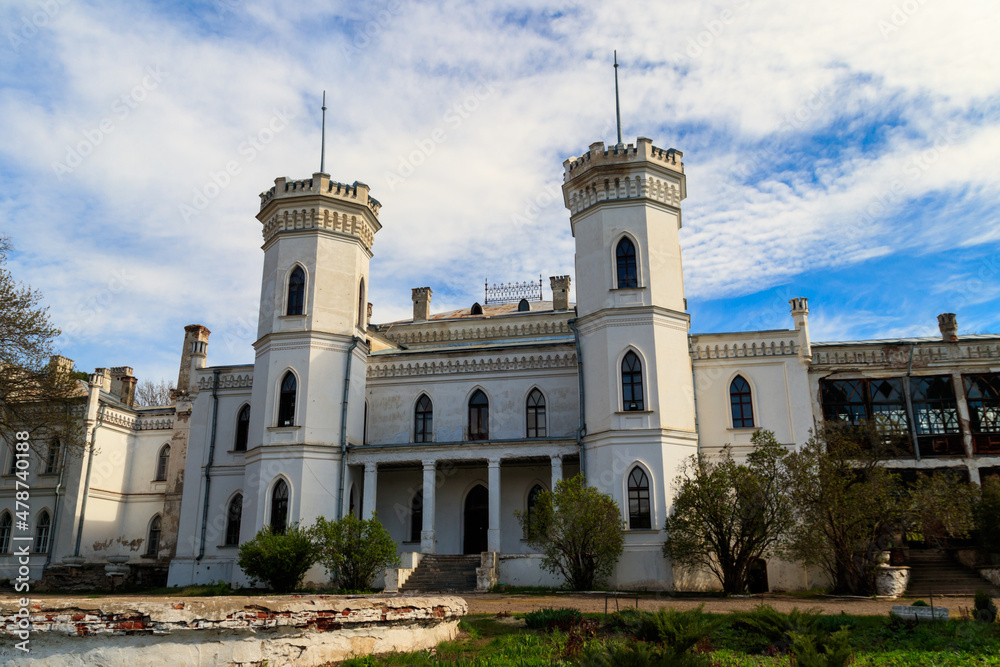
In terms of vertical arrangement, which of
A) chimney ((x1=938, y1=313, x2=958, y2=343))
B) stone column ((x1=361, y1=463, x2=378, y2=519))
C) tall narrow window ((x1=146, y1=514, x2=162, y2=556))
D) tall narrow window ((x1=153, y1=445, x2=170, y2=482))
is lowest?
tall narrow window ((x1=146, y1=514, x2=162, y2=556))

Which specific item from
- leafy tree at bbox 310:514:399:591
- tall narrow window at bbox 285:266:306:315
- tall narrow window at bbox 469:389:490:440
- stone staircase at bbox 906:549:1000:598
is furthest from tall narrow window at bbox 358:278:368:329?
stone staircase at bbox 906:549:1000:598

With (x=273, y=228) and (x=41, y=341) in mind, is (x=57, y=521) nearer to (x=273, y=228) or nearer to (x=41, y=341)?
(x=41, y=341)

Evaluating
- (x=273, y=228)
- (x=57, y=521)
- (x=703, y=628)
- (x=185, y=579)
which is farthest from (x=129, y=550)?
(x=703, y=628)

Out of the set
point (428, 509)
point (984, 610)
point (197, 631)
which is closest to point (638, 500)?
point (428, 509)

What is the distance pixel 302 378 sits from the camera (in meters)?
25.3

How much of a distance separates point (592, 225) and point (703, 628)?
16420 millimetres

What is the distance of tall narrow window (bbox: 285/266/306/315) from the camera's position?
26.2m

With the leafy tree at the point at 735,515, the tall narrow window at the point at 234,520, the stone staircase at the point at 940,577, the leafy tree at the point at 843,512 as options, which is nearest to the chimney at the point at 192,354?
the tall narrow window at the point at 234,520

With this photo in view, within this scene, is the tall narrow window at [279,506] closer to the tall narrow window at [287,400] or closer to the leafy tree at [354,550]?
the tall narrow window at [287,400]

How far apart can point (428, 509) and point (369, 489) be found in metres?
2.21

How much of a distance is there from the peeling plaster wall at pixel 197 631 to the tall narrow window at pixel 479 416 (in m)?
17.2

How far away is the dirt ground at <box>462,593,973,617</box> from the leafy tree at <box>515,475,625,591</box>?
1355 mm

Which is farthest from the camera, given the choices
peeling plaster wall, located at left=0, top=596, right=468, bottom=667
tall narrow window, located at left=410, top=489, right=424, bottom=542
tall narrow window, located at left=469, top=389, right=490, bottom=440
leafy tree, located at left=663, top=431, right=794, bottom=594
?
tall narrow window, located at left=469, top=389, right=490, bottom=440

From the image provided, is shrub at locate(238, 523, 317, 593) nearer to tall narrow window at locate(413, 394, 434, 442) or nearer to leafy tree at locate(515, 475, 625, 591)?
tall narrow window at locate(413, 394, 434, 442)
